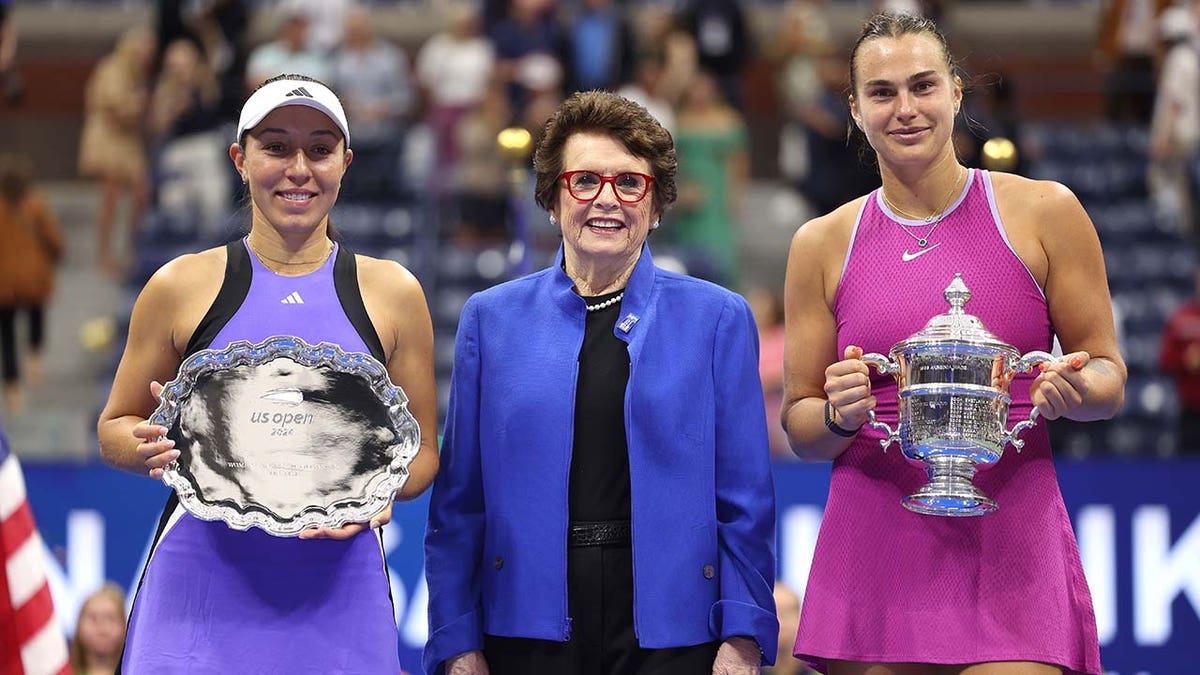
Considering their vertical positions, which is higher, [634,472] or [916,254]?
[916,254]

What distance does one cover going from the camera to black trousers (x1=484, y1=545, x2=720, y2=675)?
384 centimetres

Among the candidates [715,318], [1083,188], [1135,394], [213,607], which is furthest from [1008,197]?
[1083,188]

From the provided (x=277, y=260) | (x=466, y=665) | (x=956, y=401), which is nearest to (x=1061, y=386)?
(x=956, y=401)

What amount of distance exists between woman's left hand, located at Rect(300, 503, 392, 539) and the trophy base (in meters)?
1.08

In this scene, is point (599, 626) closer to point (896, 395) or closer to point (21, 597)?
point (896, 395)

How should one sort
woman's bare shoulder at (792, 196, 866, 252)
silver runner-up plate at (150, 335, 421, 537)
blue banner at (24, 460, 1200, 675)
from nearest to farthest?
silver runner-up plate at (150, 335, 421, 537) < woman's bare shoulder at (792, 196, 866, 252) < blue banner at (24, 460, 1200, 675)

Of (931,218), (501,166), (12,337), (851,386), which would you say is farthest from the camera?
(12,337)

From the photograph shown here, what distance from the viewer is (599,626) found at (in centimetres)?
386

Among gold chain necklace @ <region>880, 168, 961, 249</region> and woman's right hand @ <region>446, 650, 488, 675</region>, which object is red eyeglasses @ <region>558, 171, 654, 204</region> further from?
woman's right hand @ <region>446, 650, 488, 675</region>

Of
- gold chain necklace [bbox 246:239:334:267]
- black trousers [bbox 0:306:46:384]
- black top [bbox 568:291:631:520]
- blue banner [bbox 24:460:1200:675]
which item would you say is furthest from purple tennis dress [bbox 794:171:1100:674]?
black trousers [bbox 0:306:46:384]

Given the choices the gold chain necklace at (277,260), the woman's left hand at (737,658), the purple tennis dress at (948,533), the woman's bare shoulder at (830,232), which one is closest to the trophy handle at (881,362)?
the purple tennis dress at (948,533)

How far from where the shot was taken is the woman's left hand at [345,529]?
354 centimetres

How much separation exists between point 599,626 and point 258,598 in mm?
A: 730

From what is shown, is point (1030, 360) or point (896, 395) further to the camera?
point (896, 395)
